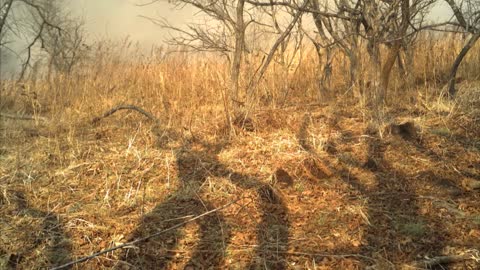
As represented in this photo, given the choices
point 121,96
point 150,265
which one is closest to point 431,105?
point 150,265

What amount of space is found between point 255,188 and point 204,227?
0.51 m

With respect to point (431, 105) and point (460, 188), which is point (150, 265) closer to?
point (460, 188)

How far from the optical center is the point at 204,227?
8.30ft

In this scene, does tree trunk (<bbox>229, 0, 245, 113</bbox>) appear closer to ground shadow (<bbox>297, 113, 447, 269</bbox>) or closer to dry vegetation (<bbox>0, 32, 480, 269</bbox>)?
dry vegetation (<bbox>0, 32, 480, 269</bbox>)

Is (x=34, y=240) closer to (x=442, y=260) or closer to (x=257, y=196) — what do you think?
(x=257, y=196)

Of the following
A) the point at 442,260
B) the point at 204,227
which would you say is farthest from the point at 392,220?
the point at 204,227

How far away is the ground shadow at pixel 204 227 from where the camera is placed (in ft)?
7.31

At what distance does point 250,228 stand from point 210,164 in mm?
978

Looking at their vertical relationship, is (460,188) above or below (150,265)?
above

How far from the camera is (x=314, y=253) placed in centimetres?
219

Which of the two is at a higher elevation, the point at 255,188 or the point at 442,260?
the point at 255,188

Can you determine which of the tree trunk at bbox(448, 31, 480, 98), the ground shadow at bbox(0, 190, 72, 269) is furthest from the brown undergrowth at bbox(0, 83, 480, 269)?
the tree trunk at bbox(448, 31, 480, 98)

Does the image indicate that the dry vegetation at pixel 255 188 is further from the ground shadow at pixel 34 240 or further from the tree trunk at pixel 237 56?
the tree trunk at pixel 237 56

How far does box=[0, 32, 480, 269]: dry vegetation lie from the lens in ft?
7.39
